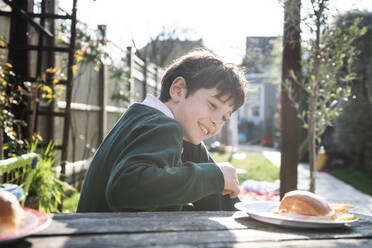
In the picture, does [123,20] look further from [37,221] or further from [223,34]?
[37,221]

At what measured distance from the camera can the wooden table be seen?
0.79 meters

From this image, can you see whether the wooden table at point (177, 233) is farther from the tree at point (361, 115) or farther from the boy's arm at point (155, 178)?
the tree at point (361, 115)

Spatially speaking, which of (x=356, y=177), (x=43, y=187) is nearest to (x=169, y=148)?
(x=43, y=187)

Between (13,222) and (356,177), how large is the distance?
7744 mm

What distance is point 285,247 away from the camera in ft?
2.67

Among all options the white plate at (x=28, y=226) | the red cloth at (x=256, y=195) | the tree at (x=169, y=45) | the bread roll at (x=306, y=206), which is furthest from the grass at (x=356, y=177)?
the tree at (x=169, y=45)

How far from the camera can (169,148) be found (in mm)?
1167

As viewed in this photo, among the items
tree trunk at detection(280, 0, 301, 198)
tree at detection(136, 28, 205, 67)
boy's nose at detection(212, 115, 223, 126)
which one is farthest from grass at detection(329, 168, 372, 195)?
tree at detection(136, 28, 205, 67)

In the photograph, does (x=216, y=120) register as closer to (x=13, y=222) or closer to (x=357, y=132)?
(x=13, y=222)

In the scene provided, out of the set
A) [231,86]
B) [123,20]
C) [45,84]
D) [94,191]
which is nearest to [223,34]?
[123,20]

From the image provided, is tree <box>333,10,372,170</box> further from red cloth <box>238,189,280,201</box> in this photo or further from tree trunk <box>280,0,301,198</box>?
tree trunk <box>280,0,301,198</box>

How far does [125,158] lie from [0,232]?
409 mm

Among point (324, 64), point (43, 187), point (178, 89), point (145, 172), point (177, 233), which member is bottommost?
point (43, 187)

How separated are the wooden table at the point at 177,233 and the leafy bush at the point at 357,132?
26.6ft
